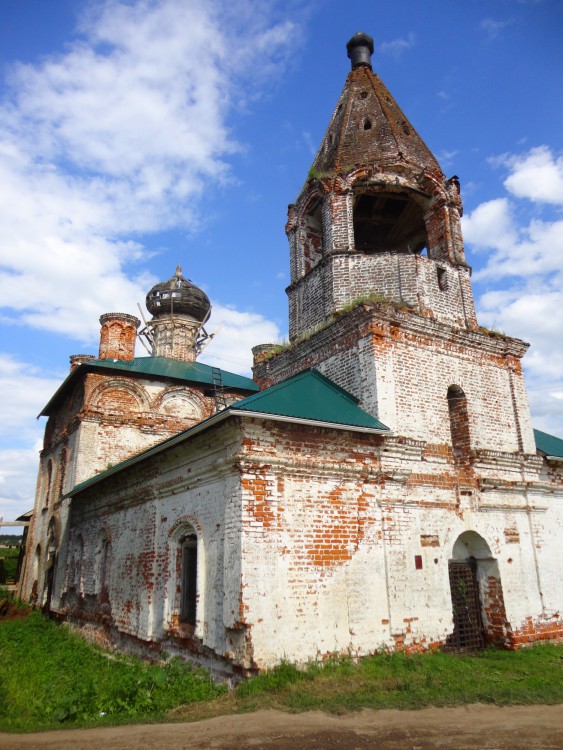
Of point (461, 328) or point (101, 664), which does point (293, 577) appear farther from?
point (461, 328)

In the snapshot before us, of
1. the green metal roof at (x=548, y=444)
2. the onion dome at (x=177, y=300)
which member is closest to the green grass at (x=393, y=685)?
the green metal roof at (x=548, y=444)

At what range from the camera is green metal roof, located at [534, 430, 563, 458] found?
11.5 metres

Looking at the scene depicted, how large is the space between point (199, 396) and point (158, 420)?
147 centimetres

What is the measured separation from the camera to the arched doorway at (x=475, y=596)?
9148 millimetres

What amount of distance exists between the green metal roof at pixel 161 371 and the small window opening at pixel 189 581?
24.7 ft

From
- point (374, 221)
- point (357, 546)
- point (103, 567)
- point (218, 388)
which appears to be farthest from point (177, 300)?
point (357, 546)

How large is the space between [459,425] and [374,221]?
18.7 feet

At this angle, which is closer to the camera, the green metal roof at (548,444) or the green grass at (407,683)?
the green grass at (407,683)

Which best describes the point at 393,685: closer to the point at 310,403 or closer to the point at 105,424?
the point at 310,403


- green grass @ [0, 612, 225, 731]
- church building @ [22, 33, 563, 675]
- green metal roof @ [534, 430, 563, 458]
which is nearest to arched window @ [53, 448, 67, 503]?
church building @ [22, 33, 563, 675]

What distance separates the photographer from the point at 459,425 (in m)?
10.2

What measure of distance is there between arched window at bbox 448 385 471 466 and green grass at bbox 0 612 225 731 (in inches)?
217

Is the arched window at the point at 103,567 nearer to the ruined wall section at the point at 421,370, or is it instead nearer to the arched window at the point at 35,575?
the ruined wall section at the point at 421,370

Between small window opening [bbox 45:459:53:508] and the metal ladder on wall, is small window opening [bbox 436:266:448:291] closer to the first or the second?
the metal ladder on wall
